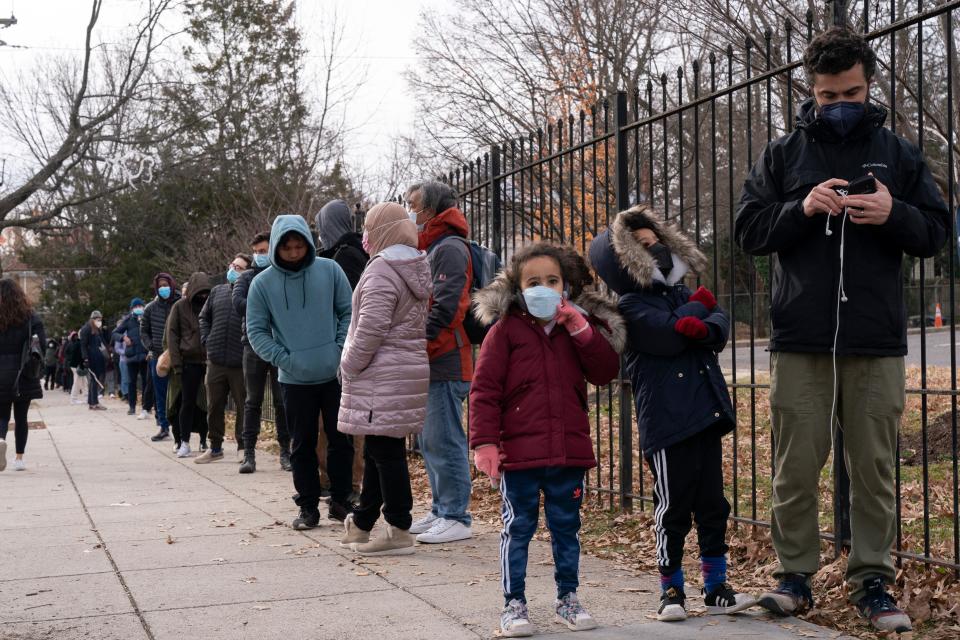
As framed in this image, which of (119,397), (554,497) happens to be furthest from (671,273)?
(119,397)

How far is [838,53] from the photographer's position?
165 inches

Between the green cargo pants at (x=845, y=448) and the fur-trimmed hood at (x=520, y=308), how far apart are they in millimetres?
637

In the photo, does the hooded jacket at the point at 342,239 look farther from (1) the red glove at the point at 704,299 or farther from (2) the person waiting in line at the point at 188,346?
(2) the person waiting in line at the point at 188,346

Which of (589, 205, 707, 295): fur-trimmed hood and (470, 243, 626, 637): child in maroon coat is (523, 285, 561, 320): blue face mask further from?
(589, 205, 707, 295): fur-trimmed hood

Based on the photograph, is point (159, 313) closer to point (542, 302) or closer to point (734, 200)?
point (734, 200)

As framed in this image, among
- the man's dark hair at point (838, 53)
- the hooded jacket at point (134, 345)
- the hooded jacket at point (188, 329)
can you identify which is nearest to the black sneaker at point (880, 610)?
the man's dark hair at point (838, 53)

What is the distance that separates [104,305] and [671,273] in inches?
1398

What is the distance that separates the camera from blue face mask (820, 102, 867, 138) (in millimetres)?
4215

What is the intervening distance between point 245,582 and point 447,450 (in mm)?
1563

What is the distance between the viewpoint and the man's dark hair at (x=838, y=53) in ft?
13.8

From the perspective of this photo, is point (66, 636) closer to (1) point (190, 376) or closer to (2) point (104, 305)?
(1) point (190, 376)

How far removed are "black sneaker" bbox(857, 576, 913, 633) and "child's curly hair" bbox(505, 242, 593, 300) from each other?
163 centimetres

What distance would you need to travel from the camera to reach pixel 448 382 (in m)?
6.61

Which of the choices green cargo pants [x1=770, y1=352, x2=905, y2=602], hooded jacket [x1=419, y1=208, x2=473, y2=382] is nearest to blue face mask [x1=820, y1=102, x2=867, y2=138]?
green cargo pants [x1=770, y1=352, x2=905, y2=602]
